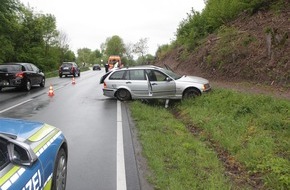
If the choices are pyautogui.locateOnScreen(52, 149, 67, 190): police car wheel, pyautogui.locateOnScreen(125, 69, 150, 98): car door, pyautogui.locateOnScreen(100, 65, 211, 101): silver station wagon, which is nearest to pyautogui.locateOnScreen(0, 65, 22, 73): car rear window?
pyautogui.locateOnScreen(100, 65, 211, 101): silver station wagon

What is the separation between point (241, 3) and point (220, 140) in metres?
16.1

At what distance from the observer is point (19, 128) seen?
3896 millimetres

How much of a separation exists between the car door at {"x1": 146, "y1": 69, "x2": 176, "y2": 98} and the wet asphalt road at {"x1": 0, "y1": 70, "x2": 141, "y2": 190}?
1445 millimetres

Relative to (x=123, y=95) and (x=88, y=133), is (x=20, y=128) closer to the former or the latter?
(x=88, y=133)

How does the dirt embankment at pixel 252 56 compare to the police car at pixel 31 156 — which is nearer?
the police car at pixel 31 156

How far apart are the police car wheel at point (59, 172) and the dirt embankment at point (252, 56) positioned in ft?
27.7

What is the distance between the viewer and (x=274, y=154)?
668cm

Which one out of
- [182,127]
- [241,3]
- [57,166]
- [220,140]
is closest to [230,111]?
[182,127]

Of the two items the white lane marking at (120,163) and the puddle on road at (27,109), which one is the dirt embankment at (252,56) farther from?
the puddle on road at (27,109)

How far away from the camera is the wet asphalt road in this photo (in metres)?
5.39

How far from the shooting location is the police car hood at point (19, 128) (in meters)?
3.63

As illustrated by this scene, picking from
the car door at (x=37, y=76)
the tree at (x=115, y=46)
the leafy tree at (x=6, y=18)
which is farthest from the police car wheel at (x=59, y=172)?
the tree at (x=115, y=46)

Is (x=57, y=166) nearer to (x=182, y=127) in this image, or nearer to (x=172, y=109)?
(x=182, y=127)

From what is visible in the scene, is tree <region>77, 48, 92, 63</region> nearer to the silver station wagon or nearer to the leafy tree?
the leafy tree
